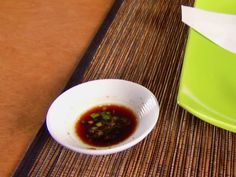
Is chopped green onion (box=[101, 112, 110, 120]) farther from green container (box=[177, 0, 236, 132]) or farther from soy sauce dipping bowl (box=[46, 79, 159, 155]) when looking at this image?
green container (box=[177, 0, 236, 132])

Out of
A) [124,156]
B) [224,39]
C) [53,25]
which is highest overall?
[224,39]

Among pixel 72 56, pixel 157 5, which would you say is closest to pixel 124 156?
pixel 72 56

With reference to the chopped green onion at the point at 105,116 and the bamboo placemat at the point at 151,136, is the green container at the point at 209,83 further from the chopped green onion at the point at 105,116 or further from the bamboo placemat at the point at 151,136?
the chopped green onion at the point at 105,116

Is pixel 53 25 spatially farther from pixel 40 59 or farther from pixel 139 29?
pixel 139 29

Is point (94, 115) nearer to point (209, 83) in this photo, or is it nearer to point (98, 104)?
point (98, 104)

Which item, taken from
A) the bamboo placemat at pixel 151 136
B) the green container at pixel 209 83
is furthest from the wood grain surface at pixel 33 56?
the green container at pixel 209 83

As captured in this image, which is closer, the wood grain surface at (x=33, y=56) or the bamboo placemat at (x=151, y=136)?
the bamboo placemat at (x=151, y=136)

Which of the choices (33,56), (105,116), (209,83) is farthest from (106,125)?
(33,56)

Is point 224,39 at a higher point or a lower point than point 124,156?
higher
